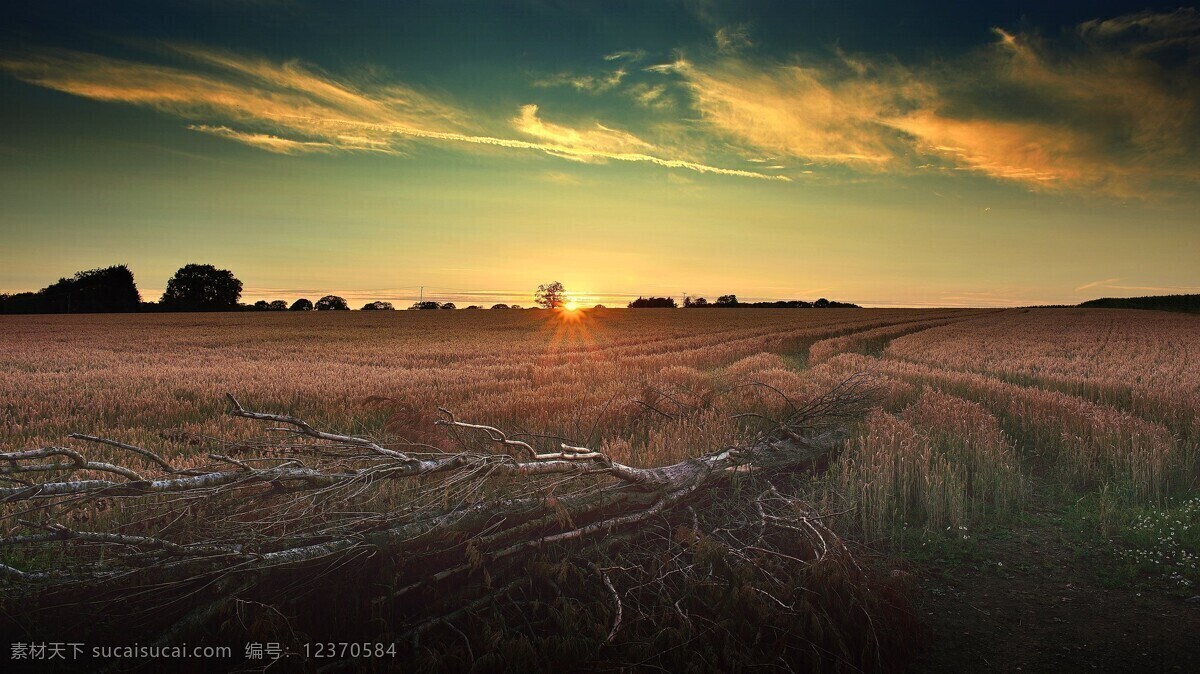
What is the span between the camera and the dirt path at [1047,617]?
3.56 metres

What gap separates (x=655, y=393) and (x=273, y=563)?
737cm

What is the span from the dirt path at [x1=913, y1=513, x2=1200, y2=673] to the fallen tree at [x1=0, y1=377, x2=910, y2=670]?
0.47 m

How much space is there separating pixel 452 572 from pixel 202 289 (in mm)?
119545

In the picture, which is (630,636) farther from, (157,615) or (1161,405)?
(1161,405)

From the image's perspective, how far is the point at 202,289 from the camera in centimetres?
10412

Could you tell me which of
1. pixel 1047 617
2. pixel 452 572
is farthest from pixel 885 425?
pixel 452 572

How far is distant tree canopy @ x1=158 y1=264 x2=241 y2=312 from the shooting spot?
10100 cm

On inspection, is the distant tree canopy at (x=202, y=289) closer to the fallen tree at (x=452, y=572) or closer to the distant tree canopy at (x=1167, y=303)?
the fallen tree at (x=452, y=572)

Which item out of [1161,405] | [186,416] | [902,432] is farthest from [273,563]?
[1161,405]

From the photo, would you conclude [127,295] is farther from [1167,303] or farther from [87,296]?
[1167,303]

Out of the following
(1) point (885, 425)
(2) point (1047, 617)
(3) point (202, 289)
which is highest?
(3) point (202, 289)

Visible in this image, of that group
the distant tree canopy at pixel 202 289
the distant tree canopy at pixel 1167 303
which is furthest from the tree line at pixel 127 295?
the distant tree canopy at pixel 1167 303

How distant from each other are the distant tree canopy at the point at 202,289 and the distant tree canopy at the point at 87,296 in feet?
17.2

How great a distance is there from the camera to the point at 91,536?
3.15 metres
